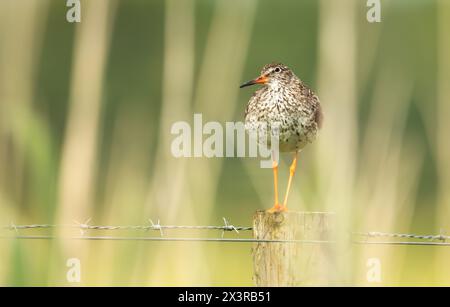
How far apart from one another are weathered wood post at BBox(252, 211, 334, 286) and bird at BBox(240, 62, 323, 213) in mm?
1495

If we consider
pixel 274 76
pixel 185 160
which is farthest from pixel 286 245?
pixel 274 76

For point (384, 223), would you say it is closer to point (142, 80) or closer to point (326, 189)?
point (326, 189)

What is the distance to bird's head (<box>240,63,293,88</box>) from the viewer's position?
5884 mm

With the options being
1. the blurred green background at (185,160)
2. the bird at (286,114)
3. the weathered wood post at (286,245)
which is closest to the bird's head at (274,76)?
the bird at (286,114)

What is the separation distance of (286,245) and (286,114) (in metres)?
2.04

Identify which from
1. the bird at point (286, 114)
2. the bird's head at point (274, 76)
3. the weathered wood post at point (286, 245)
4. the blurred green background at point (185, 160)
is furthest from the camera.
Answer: the bird's head at point (274, 76)

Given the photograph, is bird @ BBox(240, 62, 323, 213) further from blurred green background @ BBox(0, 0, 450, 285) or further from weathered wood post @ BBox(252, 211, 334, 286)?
weathered wood post @ BBox(252, 211, 334, 286)

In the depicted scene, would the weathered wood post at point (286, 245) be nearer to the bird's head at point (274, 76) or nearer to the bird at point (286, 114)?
the bird at point (286, 114)

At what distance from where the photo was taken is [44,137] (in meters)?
2.24

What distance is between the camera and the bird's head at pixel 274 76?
5.88m

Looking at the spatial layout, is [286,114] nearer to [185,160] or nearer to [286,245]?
[185,160]

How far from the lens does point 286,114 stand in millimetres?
5477

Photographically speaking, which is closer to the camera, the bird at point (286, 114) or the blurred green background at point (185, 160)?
the blurred green background at point (185, 160)
